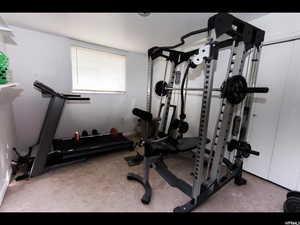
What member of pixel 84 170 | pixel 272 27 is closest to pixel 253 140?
pixel 272 27

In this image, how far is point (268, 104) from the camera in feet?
6.13

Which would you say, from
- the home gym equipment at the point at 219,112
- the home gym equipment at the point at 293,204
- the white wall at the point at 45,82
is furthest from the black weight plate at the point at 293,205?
the white wall at the point at 45,82

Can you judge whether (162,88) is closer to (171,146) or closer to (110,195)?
(171,146)

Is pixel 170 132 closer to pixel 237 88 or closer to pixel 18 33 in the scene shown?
pixel 237 88

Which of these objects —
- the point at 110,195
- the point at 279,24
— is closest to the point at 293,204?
the point at 110,195

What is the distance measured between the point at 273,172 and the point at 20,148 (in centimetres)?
418

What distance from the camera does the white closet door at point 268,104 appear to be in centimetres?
174

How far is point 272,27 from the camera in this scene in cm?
178

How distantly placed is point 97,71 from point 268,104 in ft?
A: 10.8

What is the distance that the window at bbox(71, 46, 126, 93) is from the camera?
2822 millimetres

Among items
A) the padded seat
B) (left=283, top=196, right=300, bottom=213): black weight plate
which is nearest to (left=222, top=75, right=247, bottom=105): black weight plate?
the padded seat

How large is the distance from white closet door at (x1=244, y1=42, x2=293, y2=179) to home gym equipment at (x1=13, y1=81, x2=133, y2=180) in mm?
2205

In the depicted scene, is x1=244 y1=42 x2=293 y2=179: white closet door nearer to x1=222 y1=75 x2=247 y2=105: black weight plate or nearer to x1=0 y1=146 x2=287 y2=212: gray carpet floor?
x1=0 y1=146 x2=287 y2=212: gray carpet floor

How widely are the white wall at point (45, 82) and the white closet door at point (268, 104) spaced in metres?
2.90
